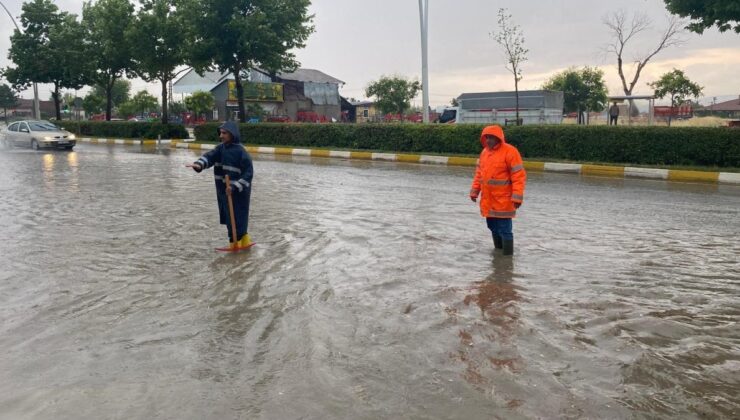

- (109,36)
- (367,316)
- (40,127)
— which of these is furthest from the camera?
(109,36)

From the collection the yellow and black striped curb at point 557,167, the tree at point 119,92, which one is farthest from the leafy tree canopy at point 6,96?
the yellow and black striped curb at point 557,167

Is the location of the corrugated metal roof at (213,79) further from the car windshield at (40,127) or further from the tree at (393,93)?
the car windshield at (40,127)

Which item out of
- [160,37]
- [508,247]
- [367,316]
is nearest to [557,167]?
[508,247]

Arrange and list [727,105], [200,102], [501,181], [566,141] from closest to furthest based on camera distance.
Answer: [501,181], [566,141], [200,102], [727,105]

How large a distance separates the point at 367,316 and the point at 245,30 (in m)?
25.1

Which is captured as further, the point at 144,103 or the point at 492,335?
the point at 144,103

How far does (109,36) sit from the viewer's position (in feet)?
113

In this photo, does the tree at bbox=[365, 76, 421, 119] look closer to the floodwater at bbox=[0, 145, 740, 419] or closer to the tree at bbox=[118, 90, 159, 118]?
the tree at bbox=[118, 90, 159, 118]

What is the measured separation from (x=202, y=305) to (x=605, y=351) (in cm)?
296

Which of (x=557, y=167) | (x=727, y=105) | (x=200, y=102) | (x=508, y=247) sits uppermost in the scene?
(x=200, y=102)

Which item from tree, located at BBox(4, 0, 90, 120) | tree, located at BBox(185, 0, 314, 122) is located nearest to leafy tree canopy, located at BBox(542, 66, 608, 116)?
tree, located at BBox(185, 0, 314, 122)

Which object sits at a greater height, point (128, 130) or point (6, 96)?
point (6, 96)

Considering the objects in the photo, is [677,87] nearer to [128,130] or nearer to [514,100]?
[514,100]

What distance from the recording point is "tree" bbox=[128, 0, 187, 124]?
31516 mm
